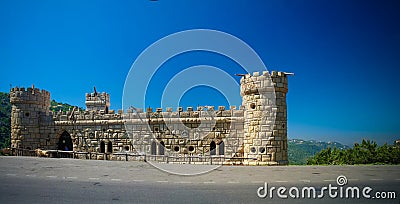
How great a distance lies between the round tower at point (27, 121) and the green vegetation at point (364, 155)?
19.0 metres

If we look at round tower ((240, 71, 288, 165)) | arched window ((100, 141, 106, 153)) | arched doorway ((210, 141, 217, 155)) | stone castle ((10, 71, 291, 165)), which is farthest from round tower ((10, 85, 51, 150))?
round tower ((240, 71, 288, 165))

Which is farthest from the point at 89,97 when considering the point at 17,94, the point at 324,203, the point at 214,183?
the point at 324,203

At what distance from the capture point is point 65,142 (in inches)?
874

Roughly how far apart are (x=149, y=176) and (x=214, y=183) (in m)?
2.73

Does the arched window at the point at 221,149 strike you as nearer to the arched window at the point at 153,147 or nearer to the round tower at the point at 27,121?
the arched window at the point at 153,147

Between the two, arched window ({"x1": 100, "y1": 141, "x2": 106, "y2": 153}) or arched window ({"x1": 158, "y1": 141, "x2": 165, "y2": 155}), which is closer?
arched window ({"x1": 158, "y1": 141, "x2": 165, "y2": 155})

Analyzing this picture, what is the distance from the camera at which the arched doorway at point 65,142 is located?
2191cm

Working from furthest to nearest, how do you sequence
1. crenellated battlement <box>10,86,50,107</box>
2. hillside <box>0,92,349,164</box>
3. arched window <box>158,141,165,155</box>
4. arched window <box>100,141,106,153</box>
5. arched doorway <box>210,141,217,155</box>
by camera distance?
hillside <box>0,92,349,164</box>
crenellated battlement <box>10,86,50,107</box>
arched window <box>100,141,106,153</box>
arched window <box>158,141,165,155</box>
arched doorway <box>210,141,217,155</box>

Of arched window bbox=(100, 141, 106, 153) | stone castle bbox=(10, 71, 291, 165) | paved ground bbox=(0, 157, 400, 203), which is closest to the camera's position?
paved ground bbox=(0, 157, 400, 203)

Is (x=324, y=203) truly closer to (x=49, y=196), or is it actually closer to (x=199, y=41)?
(x=49, y=196)

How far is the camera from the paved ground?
7.34 m

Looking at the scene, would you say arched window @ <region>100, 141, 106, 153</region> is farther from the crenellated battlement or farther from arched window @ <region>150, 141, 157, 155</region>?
the crenellated battlement

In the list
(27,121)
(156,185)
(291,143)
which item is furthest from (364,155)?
(291,143)

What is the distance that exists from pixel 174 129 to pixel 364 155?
11.4m
